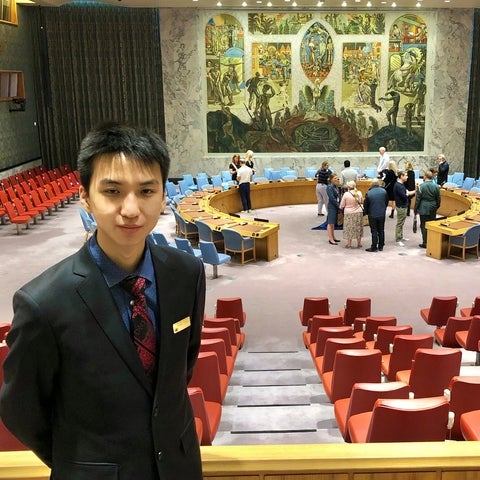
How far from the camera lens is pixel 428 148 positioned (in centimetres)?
2097

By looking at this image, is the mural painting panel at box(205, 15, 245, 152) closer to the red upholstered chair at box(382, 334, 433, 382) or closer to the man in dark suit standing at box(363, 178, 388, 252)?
the man in dark suit standing at box(363, 178, 388, 252)

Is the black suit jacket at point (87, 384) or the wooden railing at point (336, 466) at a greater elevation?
the black suit jacket at point (87, 384)

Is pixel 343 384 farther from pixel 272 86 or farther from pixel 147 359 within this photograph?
pixel 272 86

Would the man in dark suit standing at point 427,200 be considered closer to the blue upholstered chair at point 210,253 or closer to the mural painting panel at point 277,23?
the blue upholstered chair at point 210,253

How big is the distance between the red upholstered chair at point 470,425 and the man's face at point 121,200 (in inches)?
107

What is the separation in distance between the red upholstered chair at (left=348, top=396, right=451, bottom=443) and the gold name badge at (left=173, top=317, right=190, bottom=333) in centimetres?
164

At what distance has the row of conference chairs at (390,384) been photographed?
308 centimetres

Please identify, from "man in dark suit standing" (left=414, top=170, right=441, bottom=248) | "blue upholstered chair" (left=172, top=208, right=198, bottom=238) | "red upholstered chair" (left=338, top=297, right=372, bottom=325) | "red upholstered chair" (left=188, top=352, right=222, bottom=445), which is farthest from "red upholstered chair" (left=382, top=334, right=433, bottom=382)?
"blue upholstered chair" (left=172, top=208, right=198, bottom=238)

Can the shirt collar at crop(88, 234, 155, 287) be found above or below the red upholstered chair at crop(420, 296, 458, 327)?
above

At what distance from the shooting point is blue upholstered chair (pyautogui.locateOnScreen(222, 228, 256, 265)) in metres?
11.3

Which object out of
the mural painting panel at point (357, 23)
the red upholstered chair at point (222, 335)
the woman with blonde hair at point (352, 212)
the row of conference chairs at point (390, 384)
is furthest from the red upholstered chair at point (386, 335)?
the mural painting panel at point (357, 23)

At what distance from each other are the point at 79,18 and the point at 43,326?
837 inches

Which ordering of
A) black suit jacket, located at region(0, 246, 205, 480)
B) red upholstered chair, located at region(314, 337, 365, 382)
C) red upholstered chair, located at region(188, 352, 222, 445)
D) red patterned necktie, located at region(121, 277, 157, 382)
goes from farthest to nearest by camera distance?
1. red upholstered chair, located at region(314, 337, 365, 382)
2. red upholstered chair, located at region(188, 352, 222, 445)
3. red patterned necktie, located at region(121, 277, 157, 382)
4. black suit jacket, located at region(0, 246, 205, 480)

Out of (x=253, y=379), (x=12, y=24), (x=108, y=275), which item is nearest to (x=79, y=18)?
(x=12, y=24)
